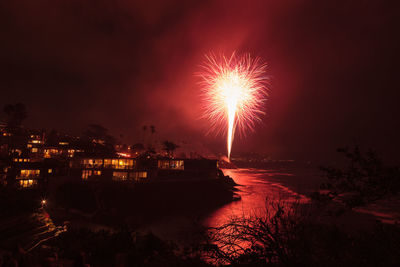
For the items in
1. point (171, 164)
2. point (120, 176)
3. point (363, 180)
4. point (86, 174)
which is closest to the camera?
point (363, 180)

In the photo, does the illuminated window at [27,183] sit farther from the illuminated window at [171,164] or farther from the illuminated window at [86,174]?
the illuminated window at [171,164]

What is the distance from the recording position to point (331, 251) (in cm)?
609

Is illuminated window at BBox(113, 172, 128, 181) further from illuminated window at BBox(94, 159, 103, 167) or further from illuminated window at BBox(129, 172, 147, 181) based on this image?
illuminated window at BBox(94, 159, 103, 167)

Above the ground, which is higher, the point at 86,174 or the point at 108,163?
the point at 108,163

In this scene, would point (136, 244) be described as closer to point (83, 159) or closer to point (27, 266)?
point (27, 266)

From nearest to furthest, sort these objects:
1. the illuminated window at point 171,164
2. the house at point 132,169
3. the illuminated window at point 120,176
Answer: the house at point 132,169 < the illuminated window at point 120,176 < the illuminated window at point 171,164

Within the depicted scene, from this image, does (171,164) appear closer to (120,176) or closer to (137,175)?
(137,175)

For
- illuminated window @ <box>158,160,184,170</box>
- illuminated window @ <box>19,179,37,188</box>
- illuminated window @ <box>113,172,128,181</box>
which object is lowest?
illuminated window @ <box>19,179,37,188</box>

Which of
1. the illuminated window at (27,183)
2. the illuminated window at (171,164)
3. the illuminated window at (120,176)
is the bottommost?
the illuminated window at (27,183)

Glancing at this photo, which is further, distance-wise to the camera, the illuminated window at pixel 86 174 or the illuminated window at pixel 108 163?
the illuminated window at pixel 108 163

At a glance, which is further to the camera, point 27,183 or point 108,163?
point 108,163

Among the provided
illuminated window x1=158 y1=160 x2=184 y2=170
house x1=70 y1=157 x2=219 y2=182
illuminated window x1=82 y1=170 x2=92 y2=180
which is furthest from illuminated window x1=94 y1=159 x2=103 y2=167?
illuminated window x1=158 y1=160 x2=184 y2=170

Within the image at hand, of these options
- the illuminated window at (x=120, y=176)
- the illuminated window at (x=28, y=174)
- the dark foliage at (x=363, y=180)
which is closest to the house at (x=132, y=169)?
the illuminated window at (x=120, y=176)

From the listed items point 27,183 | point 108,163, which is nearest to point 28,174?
point 27,183
